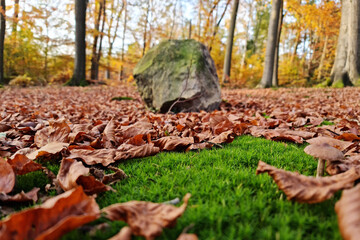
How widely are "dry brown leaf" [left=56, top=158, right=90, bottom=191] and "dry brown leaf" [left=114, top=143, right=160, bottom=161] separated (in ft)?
1.35

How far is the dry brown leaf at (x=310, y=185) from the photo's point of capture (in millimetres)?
1029

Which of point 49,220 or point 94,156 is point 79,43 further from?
point 49,220

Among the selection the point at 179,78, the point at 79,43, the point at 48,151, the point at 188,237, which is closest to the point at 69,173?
the point at 48,151

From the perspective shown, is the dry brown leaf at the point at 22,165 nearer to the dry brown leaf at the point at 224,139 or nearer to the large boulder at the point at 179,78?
the dry brown leaf at the point at 224,139

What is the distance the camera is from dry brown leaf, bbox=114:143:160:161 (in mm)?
1809

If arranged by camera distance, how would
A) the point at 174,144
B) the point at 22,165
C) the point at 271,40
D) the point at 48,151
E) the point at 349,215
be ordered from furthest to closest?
the point at 271,40 < the point at 174,144 < the point at 48,151 < the point at 22,165 < the point at 349,215

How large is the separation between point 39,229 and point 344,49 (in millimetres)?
12375

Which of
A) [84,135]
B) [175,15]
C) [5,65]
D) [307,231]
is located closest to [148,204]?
[307,231]

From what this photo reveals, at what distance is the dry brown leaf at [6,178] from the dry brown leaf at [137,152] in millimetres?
672

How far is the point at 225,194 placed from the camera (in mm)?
Answer: 1216

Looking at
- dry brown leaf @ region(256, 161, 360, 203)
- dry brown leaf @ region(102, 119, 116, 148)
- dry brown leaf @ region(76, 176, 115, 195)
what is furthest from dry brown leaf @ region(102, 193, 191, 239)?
dry brown leaf @ region(102, 119, 116, 148)

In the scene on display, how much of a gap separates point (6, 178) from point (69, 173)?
343mm

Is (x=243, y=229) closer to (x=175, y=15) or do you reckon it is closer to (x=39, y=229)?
(x=39, y=229)

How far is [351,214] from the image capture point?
832 millimetres
